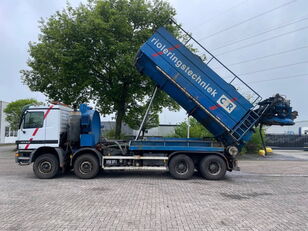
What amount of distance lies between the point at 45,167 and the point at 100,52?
9.84 m

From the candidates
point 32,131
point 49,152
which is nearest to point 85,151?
point 49,152

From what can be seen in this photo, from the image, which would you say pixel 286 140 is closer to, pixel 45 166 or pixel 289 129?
pixel 289 129

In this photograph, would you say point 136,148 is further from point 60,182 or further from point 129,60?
point 129,60

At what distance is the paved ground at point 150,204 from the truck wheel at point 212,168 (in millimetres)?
A: 328

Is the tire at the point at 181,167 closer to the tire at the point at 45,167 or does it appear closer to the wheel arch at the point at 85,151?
the wheel arch at the point at 85,151

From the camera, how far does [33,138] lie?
1012 cm

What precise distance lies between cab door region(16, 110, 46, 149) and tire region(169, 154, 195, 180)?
16.4 feet

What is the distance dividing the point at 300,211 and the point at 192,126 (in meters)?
15.1

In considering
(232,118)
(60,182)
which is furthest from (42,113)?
(232,118)

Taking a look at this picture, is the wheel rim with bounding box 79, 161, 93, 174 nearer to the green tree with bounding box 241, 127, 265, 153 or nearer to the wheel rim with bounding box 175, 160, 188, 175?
the wheel rim with bounding box 175, 160, 188, 175

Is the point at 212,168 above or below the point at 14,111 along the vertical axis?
below

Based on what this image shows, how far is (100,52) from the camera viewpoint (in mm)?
17766

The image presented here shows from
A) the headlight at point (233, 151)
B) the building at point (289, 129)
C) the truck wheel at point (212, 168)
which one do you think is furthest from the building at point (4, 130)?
the building at point (289, 129)

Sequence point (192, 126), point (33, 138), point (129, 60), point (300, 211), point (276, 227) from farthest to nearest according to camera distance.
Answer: point (192, 126), point (129, 60), point (33, 138), point (300, 211), point (276, 227)
